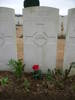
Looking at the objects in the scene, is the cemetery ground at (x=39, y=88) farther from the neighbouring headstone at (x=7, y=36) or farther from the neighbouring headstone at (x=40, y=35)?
the neighbouring headstone at (x=7, y=36)

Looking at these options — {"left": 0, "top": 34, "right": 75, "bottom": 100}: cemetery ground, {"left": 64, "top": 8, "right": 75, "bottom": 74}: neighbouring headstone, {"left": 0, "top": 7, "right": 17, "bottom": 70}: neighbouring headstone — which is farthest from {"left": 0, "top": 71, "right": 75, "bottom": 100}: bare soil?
{"left": 0, "top": 7, "right": 17, "bottom": 70}: neighbouring headstone

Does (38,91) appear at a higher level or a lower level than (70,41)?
lower

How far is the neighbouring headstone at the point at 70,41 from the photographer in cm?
371

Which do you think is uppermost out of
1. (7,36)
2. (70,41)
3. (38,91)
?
(7,36)

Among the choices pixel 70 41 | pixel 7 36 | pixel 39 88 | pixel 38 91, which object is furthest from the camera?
pixel 7 36

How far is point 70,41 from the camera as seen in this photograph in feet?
12.6

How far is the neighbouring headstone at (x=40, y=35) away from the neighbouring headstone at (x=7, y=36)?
0.30 m

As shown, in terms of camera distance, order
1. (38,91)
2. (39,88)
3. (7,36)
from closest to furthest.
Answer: (38,91) < (39,88) < (7,36)

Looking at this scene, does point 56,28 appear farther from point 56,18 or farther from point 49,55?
point 49,55

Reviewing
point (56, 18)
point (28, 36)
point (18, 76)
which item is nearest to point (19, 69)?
point (18, 76)

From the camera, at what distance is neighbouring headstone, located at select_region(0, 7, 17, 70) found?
12.7 ft

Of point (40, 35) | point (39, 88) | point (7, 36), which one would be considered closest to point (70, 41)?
point (40, 35)

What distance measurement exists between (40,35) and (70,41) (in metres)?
0.73

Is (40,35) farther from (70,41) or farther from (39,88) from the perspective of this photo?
(39,88)
